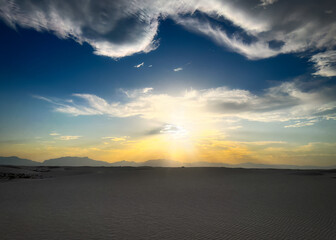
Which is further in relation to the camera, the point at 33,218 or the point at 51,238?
the point at 33,218

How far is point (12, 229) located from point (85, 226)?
9.64 feet

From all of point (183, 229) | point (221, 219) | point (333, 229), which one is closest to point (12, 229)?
point (183, 229)

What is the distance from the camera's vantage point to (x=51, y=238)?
25.7 feet

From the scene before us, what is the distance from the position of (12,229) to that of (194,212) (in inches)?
345

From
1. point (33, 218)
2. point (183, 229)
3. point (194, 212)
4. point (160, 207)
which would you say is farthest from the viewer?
point (160, 207)

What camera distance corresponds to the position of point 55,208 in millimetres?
12523

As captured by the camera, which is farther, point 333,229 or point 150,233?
point 333,229

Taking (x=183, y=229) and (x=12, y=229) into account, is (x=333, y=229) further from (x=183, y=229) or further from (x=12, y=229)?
(x=12, y=229)

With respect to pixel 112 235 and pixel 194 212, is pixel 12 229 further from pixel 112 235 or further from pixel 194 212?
pixel 194 212

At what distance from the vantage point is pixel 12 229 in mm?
8727

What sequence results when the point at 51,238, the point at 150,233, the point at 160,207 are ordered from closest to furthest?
the point at 51,238 → the point at 150,233 → the point at 160,207

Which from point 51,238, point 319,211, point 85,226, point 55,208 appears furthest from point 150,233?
point 319,211

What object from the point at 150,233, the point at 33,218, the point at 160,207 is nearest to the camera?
the point at 150,233

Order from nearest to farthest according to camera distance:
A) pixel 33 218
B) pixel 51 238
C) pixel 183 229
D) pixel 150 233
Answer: pixel 51 238 → pixel 150 233 → pixel 183 229 → pixel 33 218
